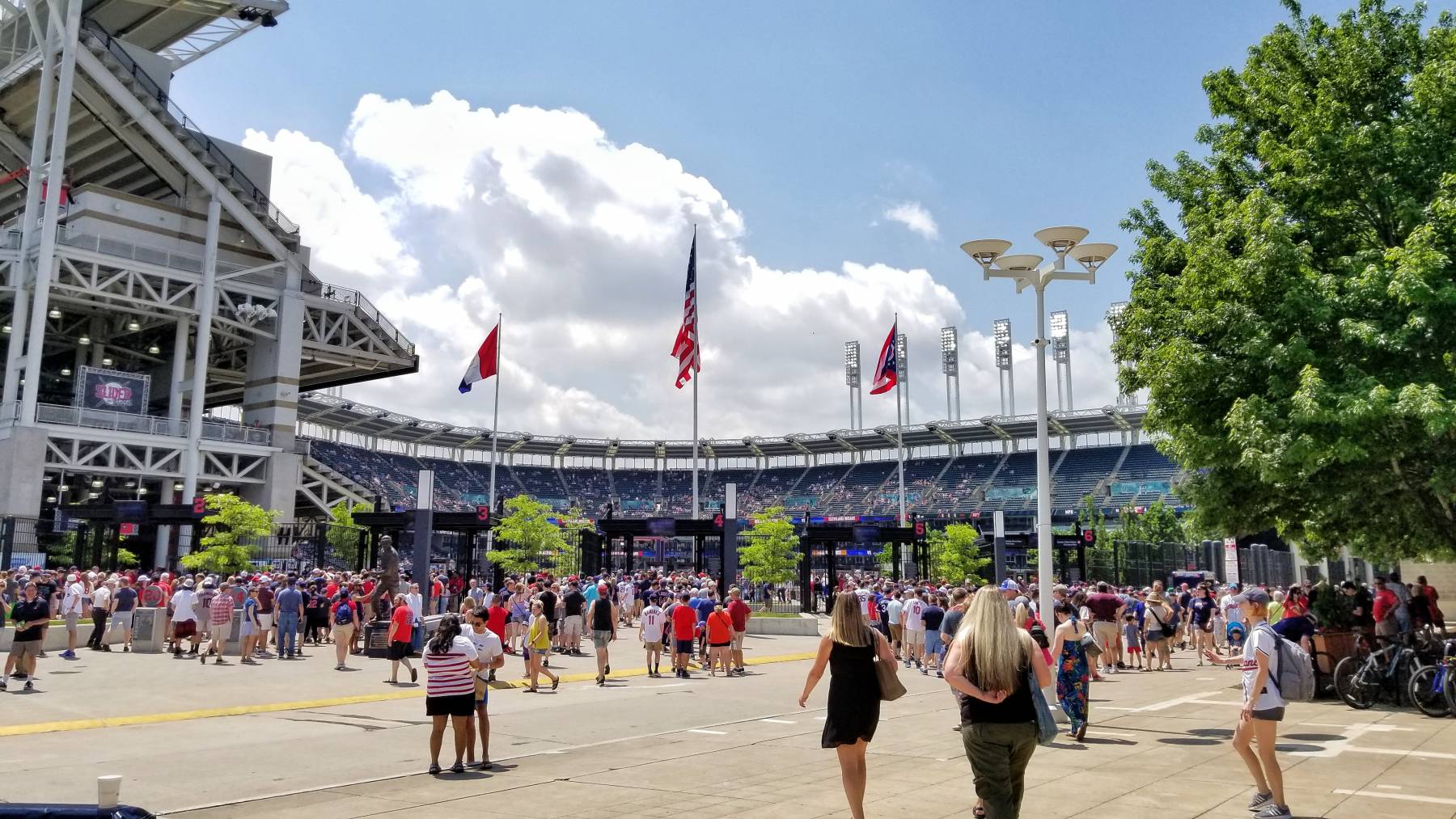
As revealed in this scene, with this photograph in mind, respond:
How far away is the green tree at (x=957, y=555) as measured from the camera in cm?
4669

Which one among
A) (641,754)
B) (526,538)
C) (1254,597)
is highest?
(526,538)

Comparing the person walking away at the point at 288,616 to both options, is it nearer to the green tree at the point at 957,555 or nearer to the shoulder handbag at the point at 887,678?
the shoulder handbag at the point at 887,678

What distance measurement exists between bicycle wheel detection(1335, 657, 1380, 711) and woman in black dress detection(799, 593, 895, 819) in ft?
33.2

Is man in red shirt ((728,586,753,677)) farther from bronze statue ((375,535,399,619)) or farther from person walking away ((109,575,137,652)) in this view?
person walking away ((109,575,137,652))

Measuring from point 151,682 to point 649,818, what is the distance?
12.4 metres

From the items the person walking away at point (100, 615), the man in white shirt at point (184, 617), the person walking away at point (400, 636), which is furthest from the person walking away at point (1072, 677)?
the person walking away at point (100, 615)

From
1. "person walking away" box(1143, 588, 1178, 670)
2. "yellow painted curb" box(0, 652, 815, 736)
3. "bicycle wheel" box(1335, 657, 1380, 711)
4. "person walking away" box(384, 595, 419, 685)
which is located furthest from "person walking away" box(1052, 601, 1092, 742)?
"person walking away" box(384, 595, 419, 685)

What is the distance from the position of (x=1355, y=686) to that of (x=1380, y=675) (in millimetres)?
512

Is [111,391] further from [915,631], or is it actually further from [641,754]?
[641,754]

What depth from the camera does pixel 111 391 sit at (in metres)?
39.5

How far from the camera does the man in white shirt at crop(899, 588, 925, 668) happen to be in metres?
20.4

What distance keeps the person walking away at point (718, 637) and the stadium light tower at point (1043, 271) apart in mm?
7571

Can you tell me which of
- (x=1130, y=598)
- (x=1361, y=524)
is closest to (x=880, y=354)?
(x=1130, y=598)

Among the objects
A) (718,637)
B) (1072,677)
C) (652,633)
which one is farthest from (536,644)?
(1072,677)
